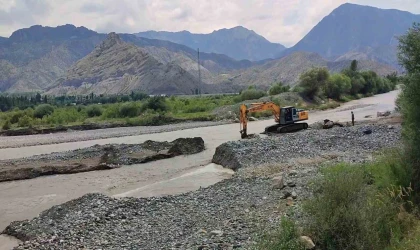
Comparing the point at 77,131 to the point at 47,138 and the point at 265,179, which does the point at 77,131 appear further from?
the point at 265,179

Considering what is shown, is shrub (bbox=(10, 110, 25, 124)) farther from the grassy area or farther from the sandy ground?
the grassy area

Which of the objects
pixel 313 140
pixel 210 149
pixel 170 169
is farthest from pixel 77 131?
pixel 313 140

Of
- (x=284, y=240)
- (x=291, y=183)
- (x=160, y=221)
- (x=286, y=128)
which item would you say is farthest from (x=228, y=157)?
(x=284, y=240)

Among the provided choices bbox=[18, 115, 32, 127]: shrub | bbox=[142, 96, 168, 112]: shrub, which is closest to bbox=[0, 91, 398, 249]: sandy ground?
bbox=[18, 115, 32, 127]: shrub

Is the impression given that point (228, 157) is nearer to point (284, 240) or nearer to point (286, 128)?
point (286, 128)

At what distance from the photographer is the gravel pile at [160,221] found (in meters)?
11.8

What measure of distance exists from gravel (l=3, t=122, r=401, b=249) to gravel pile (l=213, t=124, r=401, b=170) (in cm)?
156

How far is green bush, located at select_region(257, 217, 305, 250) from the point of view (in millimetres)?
9094

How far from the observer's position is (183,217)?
47.2 feet

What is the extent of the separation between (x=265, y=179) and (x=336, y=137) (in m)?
10.9

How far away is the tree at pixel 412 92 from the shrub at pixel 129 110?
56.7 metres

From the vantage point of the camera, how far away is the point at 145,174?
25000 mm

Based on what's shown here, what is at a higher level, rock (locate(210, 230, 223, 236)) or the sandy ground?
rock (locate(210, 230, 223, 236))

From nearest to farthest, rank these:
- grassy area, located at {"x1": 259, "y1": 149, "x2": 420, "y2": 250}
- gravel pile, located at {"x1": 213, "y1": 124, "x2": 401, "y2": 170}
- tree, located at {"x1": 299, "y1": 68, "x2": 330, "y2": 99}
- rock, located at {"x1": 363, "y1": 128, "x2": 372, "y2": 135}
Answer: grassy area, located at {"x1": 259, "y1": 149, "x2": 420, "y2": 250}
gravel pile, located at {"x1": 213, "y1": 124, "x2": 401, "y2": 170}
rock, located at {"x1": 363, "y1": 128, "x2": 372, "y2": 135}
tree, located at {"x1": 299, "y1": 68, "x2": 330, "y2": 99}
